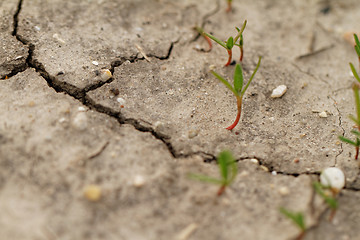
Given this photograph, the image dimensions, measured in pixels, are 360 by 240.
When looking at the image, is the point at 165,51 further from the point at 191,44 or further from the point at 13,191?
the point at 13,191

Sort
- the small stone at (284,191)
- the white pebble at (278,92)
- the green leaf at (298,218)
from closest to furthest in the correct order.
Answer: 1. the green leaf at (298,218)
2. the small stone at (284,191)
3. the white pebble at (278,92)

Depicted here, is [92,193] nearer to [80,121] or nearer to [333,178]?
[80,121]

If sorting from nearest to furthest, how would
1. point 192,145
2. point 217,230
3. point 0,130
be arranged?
point 217,230 → point 0,130 → point 192,145

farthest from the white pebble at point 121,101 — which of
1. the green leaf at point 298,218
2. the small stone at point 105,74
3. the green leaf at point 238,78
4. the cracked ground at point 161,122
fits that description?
the green leaf at point 298,218

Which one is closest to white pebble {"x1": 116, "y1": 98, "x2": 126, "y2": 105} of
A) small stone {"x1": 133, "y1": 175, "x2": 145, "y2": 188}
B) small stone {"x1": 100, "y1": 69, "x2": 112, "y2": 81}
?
small stone {"x1": 100, "y1": 69, "x2": 112, "y2": 81}

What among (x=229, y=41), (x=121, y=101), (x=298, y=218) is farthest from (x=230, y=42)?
(x=298, y=218)

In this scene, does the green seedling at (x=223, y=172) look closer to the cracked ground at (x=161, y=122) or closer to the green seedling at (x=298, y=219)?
the cracked ground at (x=161, y=122)

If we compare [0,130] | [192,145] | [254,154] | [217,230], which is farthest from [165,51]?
[217,230]

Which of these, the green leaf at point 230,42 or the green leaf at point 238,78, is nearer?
the green leaf at point 238,78

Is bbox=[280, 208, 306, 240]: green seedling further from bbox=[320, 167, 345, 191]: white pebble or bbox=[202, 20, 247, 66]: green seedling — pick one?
bbox=[202, 20, 247, 66]: green seedling
